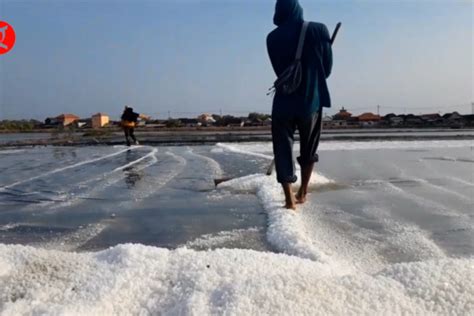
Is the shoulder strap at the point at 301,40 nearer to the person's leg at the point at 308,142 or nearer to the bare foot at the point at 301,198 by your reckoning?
the person's leg at the point at 308,142

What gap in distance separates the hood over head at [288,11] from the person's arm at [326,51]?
0.25m

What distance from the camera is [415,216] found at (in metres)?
3.64

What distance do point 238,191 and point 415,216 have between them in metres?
2.02

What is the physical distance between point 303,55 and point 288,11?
0.41m

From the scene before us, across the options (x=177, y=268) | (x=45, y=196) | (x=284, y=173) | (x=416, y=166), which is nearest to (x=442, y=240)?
(x=284, y=173)

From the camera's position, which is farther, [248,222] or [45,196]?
[45,196]

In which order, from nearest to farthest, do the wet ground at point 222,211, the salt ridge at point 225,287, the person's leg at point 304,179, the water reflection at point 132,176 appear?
the salt ridge at point 225,287, the wet ground at point 222,211, the person's leg at point 304,179, the water reflection at point 132,176

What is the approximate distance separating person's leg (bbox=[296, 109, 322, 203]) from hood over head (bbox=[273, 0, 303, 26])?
0.86 metres

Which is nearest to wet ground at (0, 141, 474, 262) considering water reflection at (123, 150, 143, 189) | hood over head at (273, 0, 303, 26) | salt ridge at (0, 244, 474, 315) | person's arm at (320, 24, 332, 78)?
water reflection at (123, 150, 143, 189)

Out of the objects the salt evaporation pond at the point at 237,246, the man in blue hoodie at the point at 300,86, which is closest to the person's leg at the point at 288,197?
the man in blue hoodie at the point at 300,86

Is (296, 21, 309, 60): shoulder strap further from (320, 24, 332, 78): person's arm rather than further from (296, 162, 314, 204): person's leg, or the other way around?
(296, 162, 314, 204): person's leg

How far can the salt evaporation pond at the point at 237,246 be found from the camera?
1755 mm

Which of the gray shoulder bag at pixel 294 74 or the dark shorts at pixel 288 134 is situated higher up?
the gray shoulder bag at pixel 294 74

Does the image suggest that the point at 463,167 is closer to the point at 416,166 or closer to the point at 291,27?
the point at 416,166
